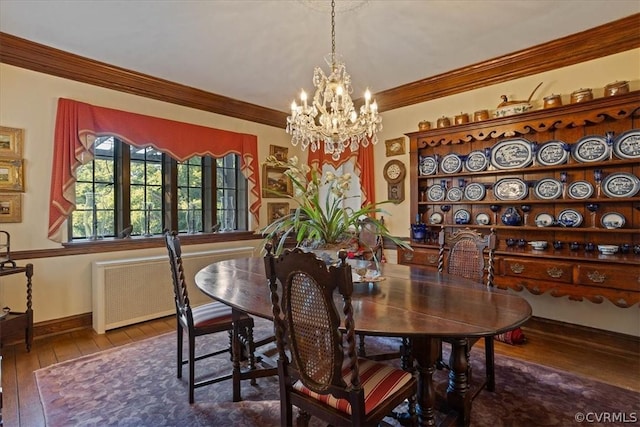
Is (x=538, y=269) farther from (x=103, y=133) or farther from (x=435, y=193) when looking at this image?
(x=103, y=133)

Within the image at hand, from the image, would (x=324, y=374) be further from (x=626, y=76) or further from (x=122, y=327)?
(x=626, y=76)

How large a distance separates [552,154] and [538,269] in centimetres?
110

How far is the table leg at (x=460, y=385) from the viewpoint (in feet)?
5.63

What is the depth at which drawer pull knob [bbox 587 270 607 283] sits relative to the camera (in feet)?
8.61

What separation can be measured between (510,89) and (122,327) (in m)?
4.64

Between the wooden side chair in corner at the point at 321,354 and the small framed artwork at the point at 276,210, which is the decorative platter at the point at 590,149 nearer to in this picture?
Answer: the wooden side chair in corner at the point at 321,354

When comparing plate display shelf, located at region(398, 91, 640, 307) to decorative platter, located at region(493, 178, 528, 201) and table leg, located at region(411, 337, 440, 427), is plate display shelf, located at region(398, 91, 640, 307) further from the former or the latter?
table leg, located at region(411, 337, 440, 427)

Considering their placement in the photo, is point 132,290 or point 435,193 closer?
point 132,290

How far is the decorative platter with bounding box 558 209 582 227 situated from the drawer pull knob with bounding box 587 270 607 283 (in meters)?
0.53

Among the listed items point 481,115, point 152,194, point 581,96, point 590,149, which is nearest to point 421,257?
point 481,115

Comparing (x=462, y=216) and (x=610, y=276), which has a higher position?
(x=462, y=216)

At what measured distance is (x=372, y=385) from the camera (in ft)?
4.56

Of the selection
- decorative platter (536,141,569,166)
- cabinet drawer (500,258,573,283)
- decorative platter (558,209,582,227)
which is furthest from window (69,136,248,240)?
decorative platter (558,209,582,227)

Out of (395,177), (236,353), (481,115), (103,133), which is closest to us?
(236,353)
